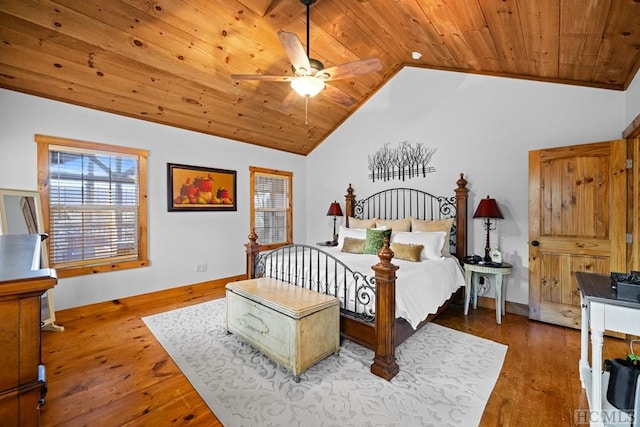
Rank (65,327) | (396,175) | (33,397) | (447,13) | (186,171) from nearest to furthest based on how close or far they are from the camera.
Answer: (33,397)
(447,13)
(65,327)
(186,171)
(396,175)

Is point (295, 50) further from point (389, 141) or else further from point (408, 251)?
point (389, 141)

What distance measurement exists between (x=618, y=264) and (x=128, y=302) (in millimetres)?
5756

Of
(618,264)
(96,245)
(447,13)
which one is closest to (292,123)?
(447,13)

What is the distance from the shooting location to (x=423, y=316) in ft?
9.00

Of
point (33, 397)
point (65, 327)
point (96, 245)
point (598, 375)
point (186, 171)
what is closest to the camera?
point (33, 397)

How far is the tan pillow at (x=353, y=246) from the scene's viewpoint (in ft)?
12.9

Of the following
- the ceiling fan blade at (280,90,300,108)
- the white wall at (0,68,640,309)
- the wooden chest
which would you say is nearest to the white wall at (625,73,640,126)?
the white wall at (0,68,640,309)

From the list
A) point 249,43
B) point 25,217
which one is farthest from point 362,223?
point 25,217

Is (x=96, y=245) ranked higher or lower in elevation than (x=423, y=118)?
lower

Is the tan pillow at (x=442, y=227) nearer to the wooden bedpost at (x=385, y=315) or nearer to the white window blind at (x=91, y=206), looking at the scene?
the wooden bedpost at (x=385, y=315)

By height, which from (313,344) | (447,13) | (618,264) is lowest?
(313,344)

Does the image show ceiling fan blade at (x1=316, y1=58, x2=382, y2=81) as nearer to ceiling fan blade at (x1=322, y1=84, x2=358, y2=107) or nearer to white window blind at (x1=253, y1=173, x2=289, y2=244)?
ceiling fan blade at (x1=322, y1=84, x2=358, y2=107)

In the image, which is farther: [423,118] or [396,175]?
[396,175]

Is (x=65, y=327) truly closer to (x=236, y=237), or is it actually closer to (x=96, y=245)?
(x=96, y=245)
